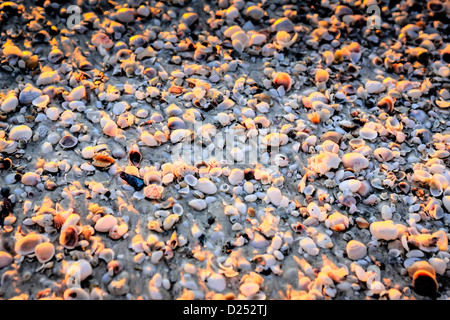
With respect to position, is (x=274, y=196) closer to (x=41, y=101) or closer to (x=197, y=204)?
(x=197, y=204)

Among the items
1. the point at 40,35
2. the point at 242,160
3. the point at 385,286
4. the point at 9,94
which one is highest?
the point at 40,35

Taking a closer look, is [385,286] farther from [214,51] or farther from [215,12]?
[215,12]

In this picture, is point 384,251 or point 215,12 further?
point 215,12

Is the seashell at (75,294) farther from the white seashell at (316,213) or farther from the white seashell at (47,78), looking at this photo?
the white seashell at (47,78)

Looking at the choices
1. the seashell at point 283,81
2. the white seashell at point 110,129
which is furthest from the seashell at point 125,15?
the seashell at point 283,81

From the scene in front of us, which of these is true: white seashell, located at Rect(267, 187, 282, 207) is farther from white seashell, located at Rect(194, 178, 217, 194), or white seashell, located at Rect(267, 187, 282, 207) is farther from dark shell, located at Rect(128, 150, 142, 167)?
dark shell, located at Rect(128, 150, 142, 167)

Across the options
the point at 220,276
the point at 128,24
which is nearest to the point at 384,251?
the point at 220,276

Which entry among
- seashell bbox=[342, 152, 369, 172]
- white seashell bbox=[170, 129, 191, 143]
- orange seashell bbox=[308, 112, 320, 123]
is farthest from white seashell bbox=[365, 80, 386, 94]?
white seashell bbox=[170, 129, 191, 143]

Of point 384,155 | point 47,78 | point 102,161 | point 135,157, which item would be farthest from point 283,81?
point 47,78
